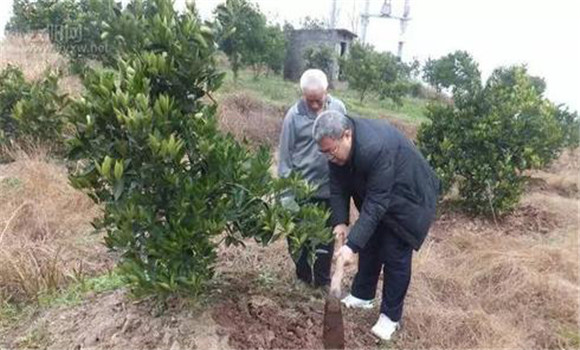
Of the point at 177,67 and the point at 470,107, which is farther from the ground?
the point at 177,67

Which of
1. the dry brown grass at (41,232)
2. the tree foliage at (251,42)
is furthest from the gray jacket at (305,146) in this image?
the tree foliage at (251,42)

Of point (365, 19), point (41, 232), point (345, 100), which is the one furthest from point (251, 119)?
point (365, 19)

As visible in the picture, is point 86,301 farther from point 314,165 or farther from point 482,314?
point 482,314

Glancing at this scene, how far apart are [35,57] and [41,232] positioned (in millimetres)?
7602

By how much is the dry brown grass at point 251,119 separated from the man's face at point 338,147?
5556 millimetres

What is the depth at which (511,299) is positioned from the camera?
4285mm

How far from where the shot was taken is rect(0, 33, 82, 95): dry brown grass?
29.7 feet

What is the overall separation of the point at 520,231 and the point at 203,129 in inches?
188

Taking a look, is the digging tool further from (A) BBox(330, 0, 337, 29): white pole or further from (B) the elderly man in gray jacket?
(A) BBox(330, 0, 337, 29): white pole

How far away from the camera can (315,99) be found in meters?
3.55

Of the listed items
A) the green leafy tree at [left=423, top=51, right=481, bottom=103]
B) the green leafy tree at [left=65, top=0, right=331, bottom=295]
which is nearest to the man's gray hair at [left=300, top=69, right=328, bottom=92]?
the green leafy tree at [left=65, top=0, right=331, bottom=295]

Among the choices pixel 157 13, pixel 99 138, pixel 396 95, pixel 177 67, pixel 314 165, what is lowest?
pixel 396 95

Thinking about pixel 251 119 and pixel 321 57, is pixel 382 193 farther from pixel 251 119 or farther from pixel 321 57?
pixel 321 57

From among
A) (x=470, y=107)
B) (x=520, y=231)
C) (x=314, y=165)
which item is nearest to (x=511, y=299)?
(x=314, y=165)
